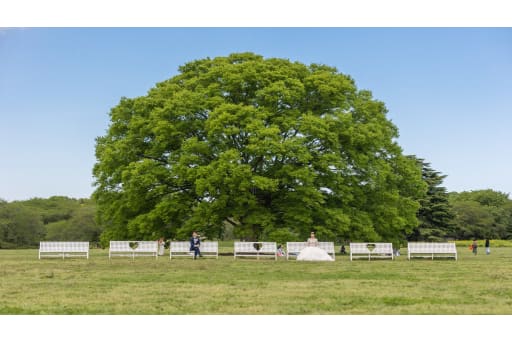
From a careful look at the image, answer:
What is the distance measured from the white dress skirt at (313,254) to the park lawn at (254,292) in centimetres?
782

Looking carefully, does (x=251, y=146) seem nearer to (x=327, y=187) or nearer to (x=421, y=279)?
(x=327, y=187)

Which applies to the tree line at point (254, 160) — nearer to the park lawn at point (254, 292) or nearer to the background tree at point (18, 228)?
the park lawn at point (254, 292)

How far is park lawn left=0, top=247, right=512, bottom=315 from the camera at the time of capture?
34.7ft

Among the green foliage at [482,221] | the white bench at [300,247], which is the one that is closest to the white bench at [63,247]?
the white bench at [300,247]

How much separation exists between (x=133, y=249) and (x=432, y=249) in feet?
52.5

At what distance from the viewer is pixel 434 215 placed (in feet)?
190

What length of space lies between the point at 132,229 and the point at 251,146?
9.46 metres

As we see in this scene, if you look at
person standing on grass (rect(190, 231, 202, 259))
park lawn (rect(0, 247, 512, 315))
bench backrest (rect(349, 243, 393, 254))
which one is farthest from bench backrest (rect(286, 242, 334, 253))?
park lawn (rect(0, 247, 512, 315))

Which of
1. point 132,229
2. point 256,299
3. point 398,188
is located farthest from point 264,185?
point 256,299

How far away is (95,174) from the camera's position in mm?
36750

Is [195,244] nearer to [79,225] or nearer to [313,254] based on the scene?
[313,254]

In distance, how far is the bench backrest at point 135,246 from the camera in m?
29.0

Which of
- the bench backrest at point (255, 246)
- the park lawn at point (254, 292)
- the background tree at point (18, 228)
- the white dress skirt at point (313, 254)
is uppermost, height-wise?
the background tree at point (18, 228)
